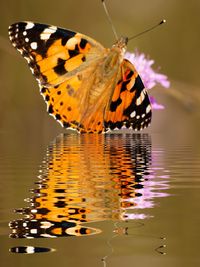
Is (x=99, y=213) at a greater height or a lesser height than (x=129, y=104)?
lesser

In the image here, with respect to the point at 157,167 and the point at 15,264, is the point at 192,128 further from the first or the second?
the point at 15,264

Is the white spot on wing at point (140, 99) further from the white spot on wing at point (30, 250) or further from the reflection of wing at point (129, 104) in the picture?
the white spot on wing at point (30, 250)

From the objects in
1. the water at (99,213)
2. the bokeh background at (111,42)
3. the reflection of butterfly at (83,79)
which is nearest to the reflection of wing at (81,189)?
the water at (99,213)

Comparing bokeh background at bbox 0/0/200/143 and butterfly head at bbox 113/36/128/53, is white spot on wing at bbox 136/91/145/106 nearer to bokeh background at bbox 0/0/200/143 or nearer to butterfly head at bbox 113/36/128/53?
butterfly head at bbox 113/36/128/53

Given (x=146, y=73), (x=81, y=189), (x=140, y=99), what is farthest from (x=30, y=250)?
(x=146, y=73)

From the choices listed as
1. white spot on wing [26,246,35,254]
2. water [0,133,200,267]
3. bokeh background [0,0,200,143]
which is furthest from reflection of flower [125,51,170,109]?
white spot on wing [26,246,35,254]

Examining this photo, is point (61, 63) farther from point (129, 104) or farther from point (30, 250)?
point (30, 250)

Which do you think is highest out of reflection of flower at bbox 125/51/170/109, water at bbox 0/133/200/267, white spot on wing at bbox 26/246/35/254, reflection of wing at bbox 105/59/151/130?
reflection of flower at bbox 125/51/170/109
